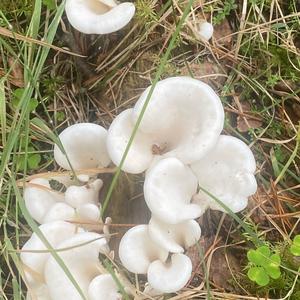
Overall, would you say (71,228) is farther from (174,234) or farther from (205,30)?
(205,30)

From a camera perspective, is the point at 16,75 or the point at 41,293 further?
the point at 16,75

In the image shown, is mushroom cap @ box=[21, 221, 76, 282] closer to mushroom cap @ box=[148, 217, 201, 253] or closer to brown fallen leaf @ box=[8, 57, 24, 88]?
mushroom cap @ box=[148, 217, 201, 253]

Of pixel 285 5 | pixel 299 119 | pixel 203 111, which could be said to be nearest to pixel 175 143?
pixel 203 111

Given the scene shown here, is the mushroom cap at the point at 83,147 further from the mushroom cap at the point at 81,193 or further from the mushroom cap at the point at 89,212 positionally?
the mushroom cap at the point at 89,212

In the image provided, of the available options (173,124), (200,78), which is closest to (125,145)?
(173,124)

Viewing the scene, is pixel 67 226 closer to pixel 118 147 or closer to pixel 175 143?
pixel 118 147

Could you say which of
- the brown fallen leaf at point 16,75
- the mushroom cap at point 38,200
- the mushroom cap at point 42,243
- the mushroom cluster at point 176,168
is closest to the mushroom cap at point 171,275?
the mushroom cluster at point 176,168
